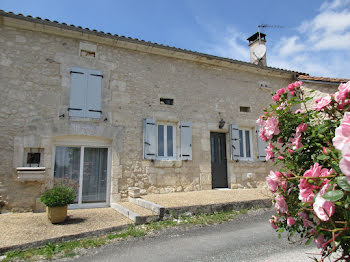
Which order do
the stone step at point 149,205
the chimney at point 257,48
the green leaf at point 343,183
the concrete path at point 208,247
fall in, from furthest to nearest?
1. the chimney at point 257,48
2. the stone step at point 149,205
3. the concrete path at point 208,247
4. the green leaf at point 343,183

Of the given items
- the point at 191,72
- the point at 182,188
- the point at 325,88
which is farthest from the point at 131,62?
the point at 325,88

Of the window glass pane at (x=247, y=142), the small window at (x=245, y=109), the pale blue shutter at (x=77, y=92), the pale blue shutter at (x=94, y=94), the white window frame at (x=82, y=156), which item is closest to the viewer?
the white window frame at (x=82, y=156)

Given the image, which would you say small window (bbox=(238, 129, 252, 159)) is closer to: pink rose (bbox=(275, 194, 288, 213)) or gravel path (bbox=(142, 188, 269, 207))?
gravel path (bbox=(142, 188, 269, 207))

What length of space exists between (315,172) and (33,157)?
6.28 metres

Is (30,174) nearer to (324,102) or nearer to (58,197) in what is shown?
(58,197)

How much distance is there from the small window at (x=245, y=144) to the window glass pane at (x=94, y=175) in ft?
14.7

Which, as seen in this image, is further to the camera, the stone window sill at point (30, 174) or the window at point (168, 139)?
the window at point (168, 139)

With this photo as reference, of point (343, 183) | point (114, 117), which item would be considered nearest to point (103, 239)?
point (114, 117)

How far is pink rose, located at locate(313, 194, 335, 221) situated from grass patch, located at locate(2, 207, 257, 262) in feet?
12.0

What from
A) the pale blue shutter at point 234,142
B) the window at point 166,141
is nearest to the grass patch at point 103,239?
the window at point 166,141

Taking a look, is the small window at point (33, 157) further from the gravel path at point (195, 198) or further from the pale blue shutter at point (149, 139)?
the gravel path at point (195, 198)

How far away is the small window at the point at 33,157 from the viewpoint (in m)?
5.75

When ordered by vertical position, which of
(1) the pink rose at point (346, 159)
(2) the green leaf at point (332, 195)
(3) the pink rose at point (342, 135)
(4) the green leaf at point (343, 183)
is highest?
(3) the pink rose at point (342, 135)

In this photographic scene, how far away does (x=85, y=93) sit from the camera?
253 inches
